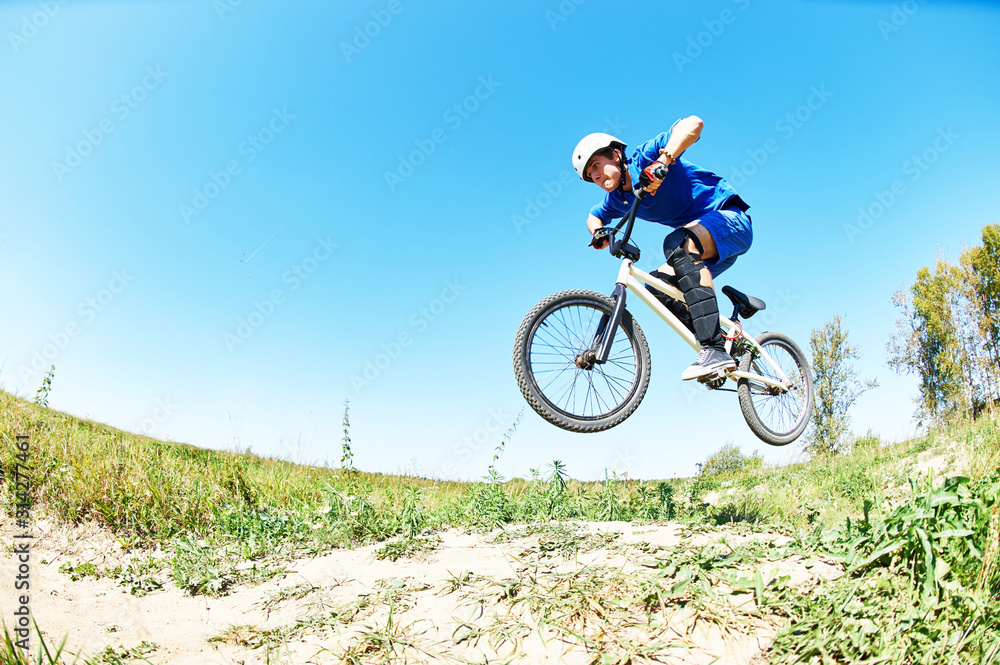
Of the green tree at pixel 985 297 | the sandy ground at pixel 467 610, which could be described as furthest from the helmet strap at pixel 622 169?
the green tree at pixel 985 297

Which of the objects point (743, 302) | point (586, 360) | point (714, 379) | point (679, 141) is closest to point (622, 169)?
point (679, 141)

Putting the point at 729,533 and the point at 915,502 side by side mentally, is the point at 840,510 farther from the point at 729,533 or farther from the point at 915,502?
the point at 915,502

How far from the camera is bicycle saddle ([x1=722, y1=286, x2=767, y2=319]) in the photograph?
20.7 feet

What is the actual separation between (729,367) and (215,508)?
500 cm

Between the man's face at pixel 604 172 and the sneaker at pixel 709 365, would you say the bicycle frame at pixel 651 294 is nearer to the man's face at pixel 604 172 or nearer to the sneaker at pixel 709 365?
the sneaker at pixel 709 365

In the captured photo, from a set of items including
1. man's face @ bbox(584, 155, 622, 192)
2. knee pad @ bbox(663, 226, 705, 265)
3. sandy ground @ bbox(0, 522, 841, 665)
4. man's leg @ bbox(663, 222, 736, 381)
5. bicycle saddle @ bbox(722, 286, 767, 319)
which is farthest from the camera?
bicycle saddle @ bbox(722, 286, 767, 319)

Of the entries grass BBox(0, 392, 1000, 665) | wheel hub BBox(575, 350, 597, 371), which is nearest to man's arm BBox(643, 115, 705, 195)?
wheel hub BBox(575, 350, 597, 371)

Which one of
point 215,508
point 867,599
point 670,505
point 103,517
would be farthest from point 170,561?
point 867,599

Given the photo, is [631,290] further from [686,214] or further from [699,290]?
[686,214]

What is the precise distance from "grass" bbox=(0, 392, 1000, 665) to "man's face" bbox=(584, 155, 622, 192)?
255cm

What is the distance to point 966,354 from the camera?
21125 millimetres

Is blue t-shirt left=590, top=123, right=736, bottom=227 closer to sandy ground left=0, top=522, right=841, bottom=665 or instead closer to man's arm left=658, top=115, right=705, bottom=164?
man's arm left=658, top=115, right=705, bottom=164

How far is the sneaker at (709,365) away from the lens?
16.8ft

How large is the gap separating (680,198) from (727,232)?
0.54 meters
